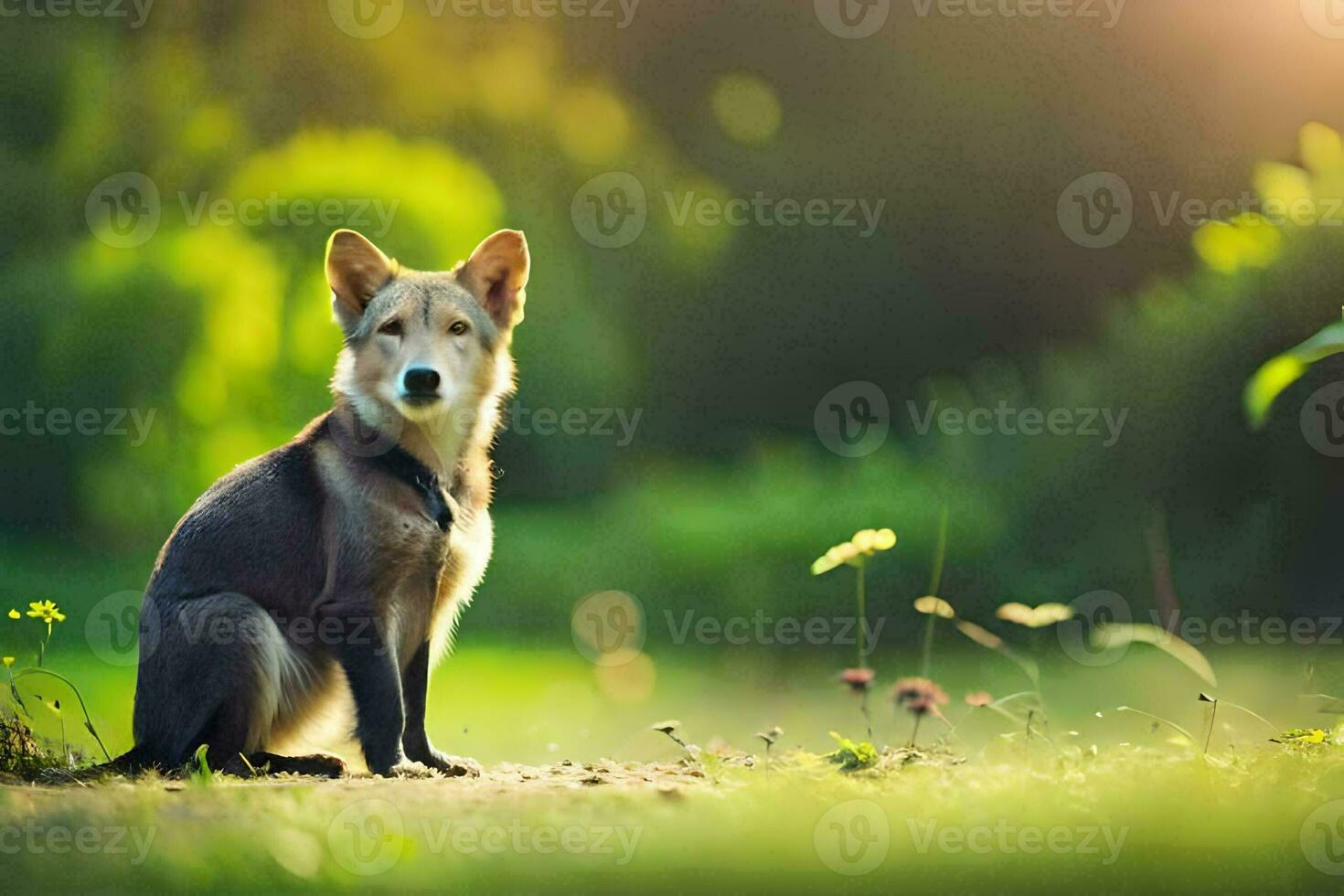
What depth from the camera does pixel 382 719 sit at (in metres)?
4.37

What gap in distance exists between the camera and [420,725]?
4.67 meters

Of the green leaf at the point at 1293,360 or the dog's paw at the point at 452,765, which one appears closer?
the green leaf at the point at 1293,360

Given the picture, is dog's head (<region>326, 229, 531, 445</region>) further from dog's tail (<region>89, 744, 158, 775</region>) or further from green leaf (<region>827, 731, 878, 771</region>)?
green leaf (<region>827, 731, 878, 771</region>)

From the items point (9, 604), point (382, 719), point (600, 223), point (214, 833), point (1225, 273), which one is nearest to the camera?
point (214, 833)

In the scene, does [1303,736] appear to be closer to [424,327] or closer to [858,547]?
[858,547]

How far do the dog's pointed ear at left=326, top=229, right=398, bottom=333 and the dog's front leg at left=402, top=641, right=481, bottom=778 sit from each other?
1.19m

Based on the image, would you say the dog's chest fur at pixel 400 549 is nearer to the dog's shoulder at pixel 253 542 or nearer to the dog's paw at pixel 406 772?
the dog's shoulder at pixel 253 542

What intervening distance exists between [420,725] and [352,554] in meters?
0.66

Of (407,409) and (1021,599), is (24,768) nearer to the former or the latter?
(407,409)

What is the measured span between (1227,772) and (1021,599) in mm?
3898

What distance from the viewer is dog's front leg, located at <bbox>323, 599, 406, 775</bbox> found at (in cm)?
436

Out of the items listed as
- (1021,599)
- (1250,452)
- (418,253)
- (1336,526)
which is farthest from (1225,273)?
(418,253)

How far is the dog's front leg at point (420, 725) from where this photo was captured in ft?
15.2

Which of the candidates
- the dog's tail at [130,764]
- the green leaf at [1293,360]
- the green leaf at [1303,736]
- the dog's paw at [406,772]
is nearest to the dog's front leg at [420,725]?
the dog's paw at [406,772]
